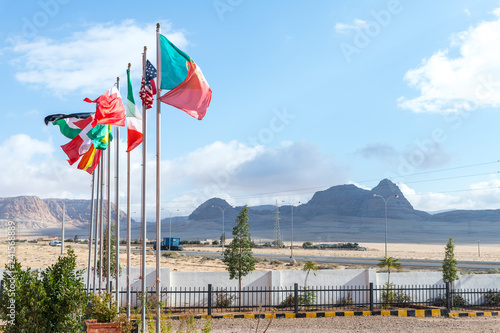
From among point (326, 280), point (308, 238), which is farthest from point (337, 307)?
point (308, 238)

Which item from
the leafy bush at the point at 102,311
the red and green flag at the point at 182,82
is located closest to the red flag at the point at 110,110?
the red and green flag at the point at 182,82

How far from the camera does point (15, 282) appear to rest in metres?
10.4

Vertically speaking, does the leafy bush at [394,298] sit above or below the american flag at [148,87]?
below

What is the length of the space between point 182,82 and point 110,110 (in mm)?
4329

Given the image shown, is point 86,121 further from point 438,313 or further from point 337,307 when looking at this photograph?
point 438,313

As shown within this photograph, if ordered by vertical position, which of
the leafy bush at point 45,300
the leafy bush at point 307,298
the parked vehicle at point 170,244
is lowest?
the parked vehicle at point 170,244

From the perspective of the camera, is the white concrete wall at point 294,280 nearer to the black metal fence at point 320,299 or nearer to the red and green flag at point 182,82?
the black metal fence at point 320,299

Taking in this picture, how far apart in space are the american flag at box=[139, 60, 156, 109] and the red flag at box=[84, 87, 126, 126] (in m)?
2.14

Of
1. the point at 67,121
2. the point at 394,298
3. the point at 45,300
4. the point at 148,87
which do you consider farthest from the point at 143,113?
the point at 394,298

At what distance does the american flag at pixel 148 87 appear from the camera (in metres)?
13.8

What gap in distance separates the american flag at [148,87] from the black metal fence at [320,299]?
10192 millimetres

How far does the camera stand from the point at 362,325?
65.1 feet

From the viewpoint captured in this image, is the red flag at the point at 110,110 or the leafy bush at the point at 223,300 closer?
the red flag at the point at 110,110

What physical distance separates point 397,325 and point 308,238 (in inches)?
6513
